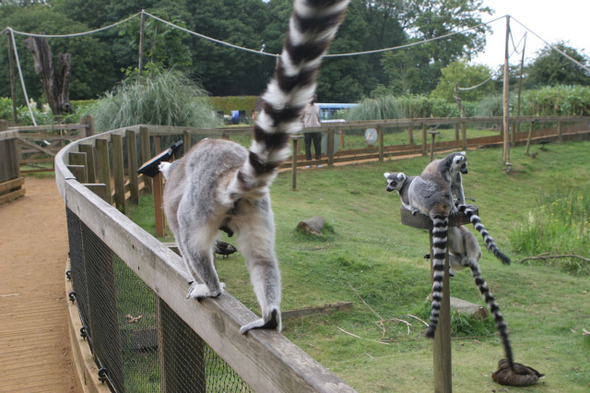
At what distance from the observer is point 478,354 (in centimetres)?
484

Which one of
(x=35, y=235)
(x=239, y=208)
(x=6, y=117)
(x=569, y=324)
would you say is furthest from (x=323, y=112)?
(x=239, y=208)

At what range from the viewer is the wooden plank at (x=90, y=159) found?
684 cm

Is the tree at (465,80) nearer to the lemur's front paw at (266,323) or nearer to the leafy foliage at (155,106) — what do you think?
the leafy foliage at (155,106)

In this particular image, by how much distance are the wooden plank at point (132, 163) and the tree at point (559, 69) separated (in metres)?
37.6

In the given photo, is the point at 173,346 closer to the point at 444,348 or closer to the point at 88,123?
the point at 444,348

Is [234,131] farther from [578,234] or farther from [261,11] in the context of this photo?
[261,11]

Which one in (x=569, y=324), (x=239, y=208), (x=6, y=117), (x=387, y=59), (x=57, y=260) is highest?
(x=387, y=59)

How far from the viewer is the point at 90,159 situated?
23.2ft

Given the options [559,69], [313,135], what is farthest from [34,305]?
[559,69]

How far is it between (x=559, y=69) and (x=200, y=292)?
4408cm

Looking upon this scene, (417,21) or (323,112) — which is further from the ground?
(417,21)

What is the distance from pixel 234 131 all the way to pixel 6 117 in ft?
39.6

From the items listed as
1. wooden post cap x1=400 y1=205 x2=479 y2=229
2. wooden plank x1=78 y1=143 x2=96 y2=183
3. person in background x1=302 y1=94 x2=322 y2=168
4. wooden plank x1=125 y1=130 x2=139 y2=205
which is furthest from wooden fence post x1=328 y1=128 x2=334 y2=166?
wooden post cap x1=400 y1=205 x2=479 y2=229

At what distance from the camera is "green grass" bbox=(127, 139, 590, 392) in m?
4.41
